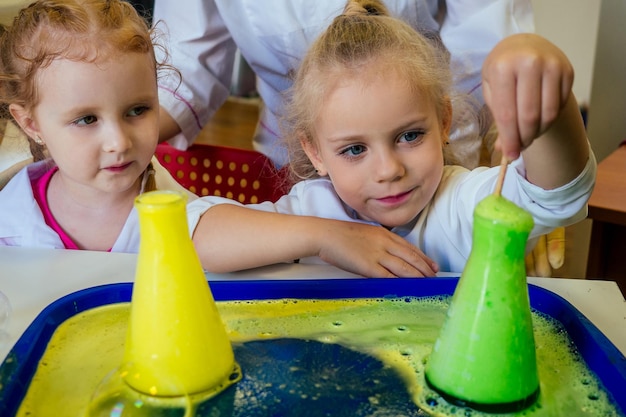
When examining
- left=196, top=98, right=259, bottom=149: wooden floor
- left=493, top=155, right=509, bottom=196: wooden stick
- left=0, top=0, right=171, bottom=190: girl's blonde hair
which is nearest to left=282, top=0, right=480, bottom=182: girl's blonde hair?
left=0, top=0, right=171, bottom=190: girl's blonde hair

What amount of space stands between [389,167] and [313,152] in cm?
16

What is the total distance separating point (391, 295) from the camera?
1.95 feet

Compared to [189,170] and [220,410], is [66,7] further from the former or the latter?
[220,410]

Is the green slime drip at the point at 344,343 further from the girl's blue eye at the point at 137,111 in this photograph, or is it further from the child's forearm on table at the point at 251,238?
the girl's blue eye at the point at 137,111

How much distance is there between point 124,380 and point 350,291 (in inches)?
8.4

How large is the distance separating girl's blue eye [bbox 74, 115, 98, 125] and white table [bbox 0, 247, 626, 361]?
0.53ft

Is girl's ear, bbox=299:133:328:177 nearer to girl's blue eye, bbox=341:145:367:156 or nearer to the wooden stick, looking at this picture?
girl's blue eye, bbox=341:145:367:156

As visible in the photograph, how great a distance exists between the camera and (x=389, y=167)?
734 millimetres

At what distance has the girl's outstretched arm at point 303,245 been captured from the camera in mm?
697

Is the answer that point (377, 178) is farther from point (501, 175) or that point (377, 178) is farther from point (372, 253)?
point (501, 175)

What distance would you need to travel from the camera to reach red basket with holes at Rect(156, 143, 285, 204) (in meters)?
1.14

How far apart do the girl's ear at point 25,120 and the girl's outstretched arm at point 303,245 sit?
0.28 m

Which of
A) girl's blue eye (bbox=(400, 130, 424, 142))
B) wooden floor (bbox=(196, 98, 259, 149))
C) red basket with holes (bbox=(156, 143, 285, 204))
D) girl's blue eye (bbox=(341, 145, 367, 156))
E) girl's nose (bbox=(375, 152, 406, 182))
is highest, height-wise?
girl's blue eye (bbox=(400, 130, 424, 142))

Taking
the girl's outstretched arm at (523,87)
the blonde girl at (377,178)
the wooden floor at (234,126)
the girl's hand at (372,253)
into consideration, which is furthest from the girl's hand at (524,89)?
the wooden floor at (234,126)
